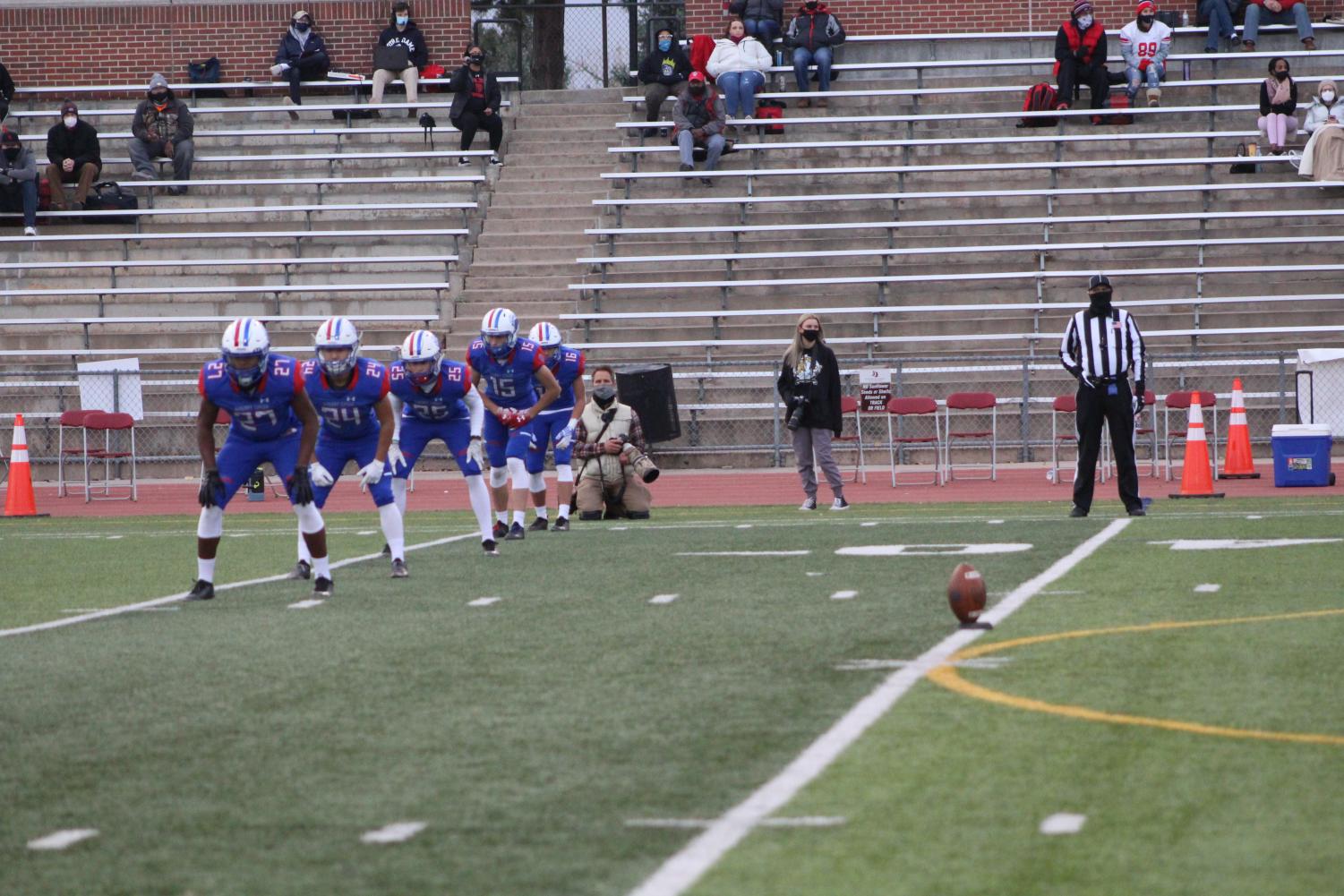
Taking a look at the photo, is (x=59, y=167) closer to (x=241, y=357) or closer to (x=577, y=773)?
(x=241, y=357)

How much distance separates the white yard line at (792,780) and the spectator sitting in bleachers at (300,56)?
23141 mm

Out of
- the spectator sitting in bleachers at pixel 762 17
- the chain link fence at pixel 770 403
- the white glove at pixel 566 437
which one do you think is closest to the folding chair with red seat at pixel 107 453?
the chain link fence at pixel 770 403

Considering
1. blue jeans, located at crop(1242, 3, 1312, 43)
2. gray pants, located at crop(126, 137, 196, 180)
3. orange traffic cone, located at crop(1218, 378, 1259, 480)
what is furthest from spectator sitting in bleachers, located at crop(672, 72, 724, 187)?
orange traffic cone, located at crop(1218, 378, 1259, 480)

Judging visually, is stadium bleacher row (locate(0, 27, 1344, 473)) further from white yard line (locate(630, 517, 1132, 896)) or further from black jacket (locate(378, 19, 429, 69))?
white yard line (locate(630, 517, 1132, 896))

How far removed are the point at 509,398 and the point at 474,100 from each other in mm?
13564

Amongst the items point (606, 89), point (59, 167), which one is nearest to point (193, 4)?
point (59, 167)

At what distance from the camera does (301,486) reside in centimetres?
1109

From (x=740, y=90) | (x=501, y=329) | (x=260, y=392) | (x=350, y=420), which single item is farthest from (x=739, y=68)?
(x=260, y=392)

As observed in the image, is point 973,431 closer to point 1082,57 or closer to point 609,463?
point 1082,57

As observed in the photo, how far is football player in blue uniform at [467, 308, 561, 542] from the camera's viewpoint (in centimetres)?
1508

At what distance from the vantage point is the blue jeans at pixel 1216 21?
92.1 ft

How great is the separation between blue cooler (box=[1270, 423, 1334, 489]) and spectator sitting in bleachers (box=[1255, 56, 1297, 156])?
327 inches

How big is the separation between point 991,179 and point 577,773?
22114 mm

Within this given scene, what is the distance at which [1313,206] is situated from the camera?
83.7ft
